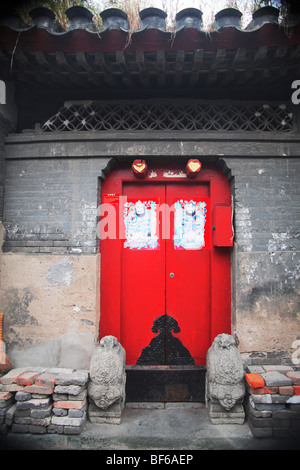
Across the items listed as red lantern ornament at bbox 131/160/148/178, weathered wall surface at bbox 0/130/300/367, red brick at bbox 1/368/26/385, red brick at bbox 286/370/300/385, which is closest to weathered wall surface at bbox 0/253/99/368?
weathered wall surface at bbox 0/130/300/367

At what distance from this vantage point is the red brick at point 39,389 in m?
3.34

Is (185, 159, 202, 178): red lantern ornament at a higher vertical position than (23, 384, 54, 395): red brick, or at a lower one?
higher

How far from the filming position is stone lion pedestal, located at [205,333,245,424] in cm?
339

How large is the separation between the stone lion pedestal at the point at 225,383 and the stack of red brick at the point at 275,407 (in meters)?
0.17

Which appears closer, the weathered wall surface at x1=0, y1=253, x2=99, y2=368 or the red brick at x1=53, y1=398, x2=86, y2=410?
the red brick at x1=53, y1=398, x2=86, y2=410

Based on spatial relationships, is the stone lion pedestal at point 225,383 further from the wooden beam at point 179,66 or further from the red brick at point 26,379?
the wooden beam at point 179,66

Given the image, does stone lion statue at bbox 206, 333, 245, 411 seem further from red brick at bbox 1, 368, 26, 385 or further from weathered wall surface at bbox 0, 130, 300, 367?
red brick at bbox 1, 368, 26, 385

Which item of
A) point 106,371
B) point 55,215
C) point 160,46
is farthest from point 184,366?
point 160,46

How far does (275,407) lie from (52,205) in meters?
3.57

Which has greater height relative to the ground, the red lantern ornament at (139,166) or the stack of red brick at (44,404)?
the red lantern ornament at (139,166)

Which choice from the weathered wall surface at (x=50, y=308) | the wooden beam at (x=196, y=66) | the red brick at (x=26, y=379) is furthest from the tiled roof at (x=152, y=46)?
the red brick at (x=26, y=379)

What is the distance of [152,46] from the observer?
10.4 feet

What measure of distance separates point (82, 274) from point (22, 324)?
39.8 inches

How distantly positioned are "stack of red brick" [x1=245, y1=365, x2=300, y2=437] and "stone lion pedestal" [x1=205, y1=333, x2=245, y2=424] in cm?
17
